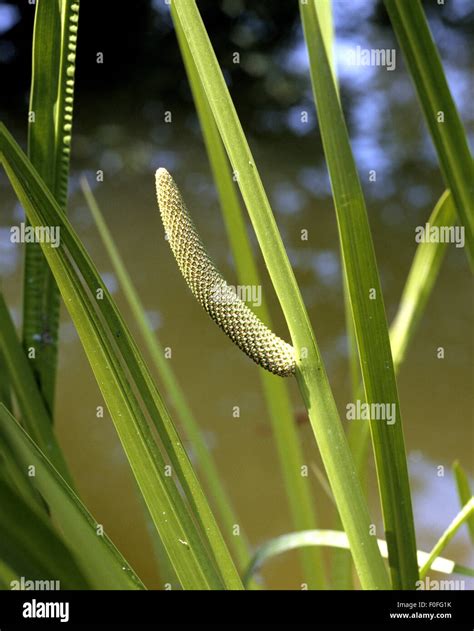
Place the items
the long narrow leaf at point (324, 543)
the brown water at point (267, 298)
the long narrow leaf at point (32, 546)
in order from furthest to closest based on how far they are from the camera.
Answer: the brown water at point (267, 298) → the long narrow leaf at point (324, 543) → the long narrow leaf at point (32, 546)

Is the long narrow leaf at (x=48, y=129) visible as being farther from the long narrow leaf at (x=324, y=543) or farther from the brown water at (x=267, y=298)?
the brown water at (x=267, y=298)

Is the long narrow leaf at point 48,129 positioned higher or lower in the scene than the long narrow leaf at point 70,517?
higher

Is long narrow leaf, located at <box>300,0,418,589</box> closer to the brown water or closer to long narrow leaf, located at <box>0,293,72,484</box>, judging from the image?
long narrow leaf, located at <box>0,293,72,484</box>

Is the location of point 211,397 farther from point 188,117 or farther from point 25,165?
point 25,165

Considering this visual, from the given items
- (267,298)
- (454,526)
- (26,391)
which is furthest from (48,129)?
(267,298)

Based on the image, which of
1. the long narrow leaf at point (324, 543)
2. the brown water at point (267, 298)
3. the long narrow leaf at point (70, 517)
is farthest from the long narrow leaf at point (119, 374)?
the brown water at point (267, 298)

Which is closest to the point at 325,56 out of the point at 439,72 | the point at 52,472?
the point at 439,72
